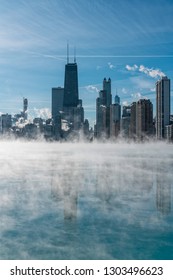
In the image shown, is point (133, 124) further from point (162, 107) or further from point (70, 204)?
point (70, 204)

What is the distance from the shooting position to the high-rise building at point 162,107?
17175cm

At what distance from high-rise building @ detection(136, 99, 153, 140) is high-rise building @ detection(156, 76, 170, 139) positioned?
408 centimetres

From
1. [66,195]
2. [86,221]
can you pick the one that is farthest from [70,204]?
[86,221]

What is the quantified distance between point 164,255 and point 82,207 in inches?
353

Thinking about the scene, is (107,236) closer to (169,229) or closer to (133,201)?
(169,229)

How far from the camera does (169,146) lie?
179000 millimetres

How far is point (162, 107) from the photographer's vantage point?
173750 mm

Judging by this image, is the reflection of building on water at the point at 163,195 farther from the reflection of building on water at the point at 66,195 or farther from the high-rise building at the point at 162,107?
the high-rise building at the point at 162,107

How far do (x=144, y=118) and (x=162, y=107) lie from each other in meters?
10.3

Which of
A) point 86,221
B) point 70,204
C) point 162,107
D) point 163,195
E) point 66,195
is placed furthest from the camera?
point 162,107

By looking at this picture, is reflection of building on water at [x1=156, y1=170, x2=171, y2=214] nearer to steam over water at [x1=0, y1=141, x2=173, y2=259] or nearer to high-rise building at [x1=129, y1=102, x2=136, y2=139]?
steam over water at [x1=0, y1=141, x2=173, y2=259]

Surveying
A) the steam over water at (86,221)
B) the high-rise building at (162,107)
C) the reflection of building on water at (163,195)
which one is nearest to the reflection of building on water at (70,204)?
the steam over water at (86,221)

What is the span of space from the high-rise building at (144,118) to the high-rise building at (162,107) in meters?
4.08
